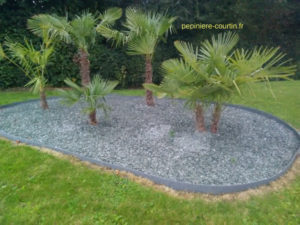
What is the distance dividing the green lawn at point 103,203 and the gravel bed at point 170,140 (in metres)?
0.31

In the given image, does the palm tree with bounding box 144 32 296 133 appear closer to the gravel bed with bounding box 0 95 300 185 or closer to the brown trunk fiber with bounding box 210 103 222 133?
the brown trunk fiber with bounding box 210 103 222 133

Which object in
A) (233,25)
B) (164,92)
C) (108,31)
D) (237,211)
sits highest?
(233,25)

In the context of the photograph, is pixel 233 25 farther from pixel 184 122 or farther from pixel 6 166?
pixel 6 166

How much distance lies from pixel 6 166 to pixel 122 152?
5.04 feet

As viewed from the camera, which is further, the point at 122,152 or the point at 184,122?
the point at 184,122

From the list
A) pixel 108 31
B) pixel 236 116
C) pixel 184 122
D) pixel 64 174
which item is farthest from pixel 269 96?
pixel 64 174

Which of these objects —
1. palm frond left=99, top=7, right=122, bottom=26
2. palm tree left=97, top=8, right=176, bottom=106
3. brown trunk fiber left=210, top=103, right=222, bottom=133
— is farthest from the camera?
palm tree left=97, top=8, right=176, bottom=106

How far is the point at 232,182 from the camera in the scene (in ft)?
8.03

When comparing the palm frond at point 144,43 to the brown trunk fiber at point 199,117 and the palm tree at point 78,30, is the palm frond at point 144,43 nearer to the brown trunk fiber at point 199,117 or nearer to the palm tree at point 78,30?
the palm tree at point 78,30

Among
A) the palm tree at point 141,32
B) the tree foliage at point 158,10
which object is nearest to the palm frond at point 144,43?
the palm tree at point 141,32

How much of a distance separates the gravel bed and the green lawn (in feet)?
1.01

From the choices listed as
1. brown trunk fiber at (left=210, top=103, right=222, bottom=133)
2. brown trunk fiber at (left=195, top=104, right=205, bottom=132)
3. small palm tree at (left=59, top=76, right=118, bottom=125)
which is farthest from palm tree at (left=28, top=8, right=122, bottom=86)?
brown trunk fiber at (left=210, top=103, right=222, bottom=133)

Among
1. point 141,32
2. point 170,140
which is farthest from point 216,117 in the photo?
point 141,32

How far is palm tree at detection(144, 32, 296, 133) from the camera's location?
2.49 m
